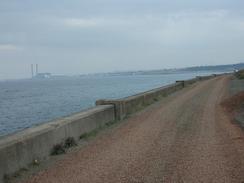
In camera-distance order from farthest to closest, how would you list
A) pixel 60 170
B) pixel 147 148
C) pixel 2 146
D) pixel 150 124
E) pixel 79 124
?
pixel 150 124, pixel 79 124, pixel 147 148, pixel 60 170, pixel 2 146

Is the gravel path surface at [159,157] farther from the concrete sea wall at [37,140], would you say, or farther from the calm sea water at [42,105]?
the calm sea water at [42,105]

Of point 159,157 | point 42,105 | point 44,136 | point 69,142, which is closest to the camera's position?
point 159,157

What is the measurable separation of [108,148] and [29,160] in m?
2.41

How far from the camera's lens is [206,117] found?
16.7 metres

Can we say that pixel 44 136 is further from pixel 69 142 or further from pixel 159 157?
pixel 159 157

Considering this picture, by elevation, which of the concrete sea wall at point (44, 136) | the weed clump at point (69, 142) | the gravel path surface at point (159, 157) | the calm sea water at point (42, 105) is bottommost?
the calm sea water at point (42, 105)

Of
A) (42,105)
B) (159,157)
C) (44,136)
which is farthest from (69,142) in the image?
(42,105)

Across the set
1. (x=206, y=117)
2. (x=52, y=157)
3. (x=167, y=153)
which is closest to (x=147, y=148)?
(x=167, y=153)

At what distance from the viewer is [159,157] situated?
9.21 metres

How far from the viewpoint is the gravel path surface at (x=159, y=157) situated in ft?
24.9

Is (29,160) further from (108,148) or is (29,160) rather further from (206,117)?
(206,117)

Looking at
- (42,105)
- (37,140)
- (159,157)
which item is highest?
(37,140)

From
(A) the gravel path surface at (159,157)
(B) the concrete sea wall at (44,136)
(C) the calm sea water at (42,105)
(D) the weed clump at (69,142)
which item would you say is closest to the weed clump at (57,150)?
(B) the concrete sea wall at (44,136)

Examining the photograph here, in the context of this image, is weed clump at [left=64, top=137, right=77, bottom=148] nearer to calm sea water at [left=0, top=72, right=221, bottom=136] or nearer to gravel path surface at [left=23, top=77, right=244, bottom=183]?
gravel path surface at [left=23, top=77, right=244, bottom=183]
